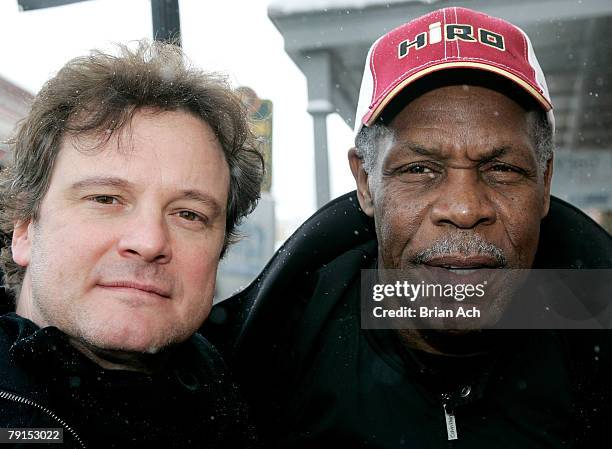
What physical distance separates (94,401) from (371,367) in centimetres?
68

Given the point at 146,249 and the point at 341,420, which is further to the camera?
the point at 341,420

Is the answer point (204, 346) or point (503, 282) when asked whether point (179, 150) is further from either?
point (503, 282)

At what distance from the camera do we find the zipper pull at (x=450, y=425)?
1.54m

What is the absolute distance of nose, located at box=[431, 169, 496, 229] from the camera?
4.78ft

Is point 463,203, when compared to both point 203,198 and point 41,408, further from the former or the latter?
point 41,408

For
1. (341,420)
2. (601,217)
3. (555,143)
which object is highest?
(555,143)

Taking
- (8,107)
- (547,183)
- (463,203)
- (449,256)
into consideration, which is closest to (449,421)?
(449,256)

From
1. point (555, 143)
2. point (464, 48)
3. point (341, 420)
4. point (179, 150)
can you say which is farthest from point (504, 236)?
point (179, 150)

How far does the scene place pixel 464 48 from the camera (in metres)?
1.55

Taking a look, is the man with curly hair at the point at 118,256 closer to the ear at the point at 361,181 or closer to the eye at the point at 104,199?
the eye at the point at 104,199

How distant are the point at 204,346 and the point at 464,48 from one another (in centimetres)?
94

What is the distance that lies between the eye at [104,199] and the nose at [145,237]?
5 cm

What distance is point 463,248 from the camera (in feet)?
4.81

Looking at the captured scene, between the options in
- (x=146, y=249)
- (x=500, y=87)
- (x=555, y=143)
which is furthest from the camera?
(x=555, y=143)
